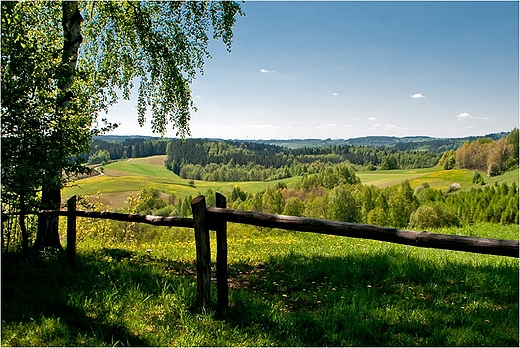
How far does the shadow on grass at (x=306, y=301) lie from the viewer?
4.44 metres

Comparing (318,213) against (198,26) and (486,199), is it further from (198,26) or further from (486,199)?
(198,26)

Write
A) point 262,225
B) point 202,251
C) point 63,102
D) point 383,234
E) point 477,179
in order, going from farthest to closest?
point 477,179 → point 63,102 → point 202,251 → point 262,225 → point 383,234

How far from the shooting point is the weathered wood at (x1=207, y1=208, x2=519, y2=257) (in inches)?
146

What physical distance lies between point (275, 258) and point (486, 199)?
72294 mm

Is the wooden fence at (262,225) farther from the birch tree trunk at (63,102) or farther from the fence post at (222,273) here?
the birch tree trunk at (63,102)

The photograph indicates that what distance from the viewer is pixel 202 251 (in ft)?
17.4

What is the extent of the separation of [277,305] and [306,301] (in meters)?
0.61

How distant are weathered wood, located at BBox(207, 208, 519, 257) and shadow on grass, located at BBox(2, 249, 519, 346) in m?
1.17

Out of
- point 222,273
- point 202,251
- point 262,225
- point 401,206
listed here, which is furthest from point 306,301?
point 401,206

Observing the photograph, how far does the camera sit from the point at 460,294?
5.94 meters

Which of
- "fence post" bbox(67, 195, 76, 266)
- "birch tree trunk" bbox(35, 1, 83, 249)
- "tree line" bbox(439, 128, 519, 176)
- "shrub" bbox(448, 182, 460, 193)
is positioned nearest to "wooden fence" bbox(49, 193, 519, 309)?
"fence post" bbox(67, 195, 76, 266)

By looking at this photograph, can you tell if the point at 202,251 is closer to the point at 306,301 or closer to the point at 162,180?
the point at 306,301

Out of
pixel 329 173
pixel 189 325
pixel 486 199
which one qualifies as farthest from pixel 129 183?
pixel 189 325

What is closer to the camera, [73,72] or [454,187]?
[73,72]
